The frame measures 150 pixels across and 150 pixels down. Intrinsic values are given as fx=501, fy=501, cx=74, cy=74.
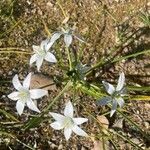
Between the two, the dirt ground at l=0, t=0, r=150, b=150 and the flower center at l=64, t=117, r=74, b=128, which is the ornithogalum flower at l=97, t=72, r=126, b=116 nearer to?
the flower center at l=64, t=117, r=74, b=128

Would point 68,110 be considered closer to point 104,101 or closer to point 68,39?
point 104,101

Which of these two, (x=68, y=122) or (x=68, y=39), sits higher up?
(x=68, y=39)

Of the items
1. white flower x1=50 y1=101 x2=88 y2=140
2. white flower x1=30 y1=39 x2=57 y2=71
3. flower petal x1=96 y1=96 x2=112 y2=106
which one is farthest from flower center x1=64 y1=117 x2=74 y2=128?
white flower x1=30 y1=39 x2=57 y2=71

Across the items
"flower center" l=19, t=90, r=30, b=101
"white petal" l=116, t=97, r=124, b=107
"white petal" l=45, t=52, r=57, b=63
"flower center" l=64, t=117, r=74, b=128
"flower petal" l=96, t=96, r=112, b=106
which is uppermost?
"white petal" l=45, t=52, r=57, b=63

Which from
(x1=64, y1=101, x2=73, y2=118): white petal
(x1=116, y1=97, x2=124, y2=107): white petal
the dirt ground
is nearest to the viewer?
(x1=64, y1=101, x2=73, y2=118): white petal

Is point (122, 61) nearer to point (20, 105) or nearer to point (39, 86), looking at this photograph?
point (39, 86)

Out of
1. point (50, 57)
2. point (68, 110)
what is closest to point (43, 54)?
point (50, 57)

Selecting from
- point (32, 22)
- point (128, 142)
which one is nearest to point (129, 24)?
point (32, 22)

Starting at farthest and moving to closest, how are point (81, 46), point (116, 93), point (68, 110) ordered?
point (81, 46), point (116, 93), point (68, 110)
